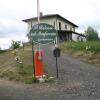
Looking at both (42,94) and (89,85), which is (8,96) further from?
(89,85)

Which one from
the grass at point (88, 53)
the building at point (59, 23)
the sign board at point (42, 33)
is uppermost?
the building at point (59, 23)

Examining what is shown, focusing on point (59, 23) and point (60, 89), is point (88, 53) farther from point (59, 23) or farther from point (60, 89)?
point (59, 23)

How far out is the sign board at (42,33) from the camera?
18141 millimetres

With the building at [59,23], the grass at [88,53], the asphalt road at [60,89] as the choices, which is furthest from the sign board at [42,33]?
the building at [59,23]

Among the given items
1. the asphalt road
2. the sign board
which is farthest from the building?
the asphalt road

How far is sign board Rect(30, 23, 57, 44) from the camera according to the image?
59.5 ft

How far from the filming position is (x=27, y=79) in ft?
60.4

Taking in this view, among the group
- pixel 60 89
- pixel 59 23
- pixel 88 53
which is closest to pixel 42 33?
pixel 60 89

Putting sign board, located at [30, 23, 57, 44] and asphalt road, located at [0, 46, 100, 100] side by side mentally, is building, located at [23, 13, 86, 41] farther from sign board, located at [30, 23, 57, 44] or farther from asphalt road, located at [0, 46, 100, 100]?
asphalt road, located at [0, 46, 100, 100]

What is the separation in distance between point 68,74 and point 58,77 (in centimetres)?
122

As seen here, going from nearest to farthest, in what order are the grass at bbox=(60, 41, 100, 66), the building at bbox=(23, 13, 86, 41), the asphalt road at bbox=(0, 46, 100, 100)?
the asphalt road at bbox=(0, 46, 100, 100), the grass at bbox=(60, 41, 100, 66), the building at bbox=(23, 13, 86, 41)

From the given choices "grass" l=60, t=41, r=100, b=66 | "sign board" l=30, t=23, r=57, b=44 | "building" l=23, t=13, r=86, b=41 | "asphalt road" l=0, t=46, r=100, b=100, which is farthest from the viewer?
"building" l=23, t=13, r=86, b=41

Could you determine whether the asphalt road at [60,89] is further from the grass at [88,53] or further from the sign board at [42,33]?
the grass at [88,53]

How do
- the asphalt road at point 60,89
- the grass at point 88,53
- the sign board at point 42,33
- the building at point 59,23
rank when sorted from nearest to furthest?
the asphalt road at point 60,89, the sign board at point 42,33, the grass at point 88,53, the building at point 59,23
